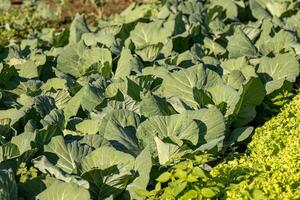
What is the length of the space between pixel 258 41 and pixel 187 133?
10.5ft

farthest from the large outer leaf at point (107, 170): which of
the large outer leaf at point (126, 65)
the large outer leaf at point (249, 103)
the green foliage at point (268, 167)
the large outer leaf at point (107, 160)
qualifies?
the large outer leaf at point (126, 65)

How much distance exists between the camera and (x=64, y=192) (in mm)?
3988

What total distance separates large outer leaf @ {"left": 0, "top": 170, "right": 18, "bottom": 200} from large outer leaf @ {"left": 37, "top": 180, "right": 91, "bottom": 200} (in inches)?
6.7

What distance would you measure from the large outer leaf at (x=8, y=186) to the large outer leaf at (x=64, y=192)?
6.7 inches

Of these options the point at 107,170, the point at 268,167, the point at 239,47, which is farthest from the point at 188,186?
the point at 239,47

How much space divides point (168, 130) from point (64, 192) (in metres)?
1.20

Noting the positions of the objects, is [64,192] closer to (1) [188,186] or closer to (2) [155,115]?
(1) [188,186]

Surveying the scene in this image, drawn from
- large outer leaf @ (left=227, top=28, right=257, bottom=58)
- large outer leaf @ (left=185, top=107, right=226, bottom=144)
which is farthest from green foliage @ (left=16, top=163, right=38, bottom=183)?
large outer leaf @ (left=227, top=28, right=257, bottom=58)

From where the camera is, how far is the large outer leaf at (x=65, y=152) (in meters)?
4.51

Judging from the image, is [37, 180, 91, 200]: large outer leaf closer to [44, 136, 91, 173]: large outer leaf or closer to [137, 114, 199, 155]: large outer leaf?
[44, 136, 91, 173]: large outer leaf

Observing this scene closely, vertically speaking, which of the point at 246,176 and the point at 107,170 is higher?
the point at 107,170

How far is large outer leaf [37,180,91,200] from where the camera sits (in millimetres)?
3965

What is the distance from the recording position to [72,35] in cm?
858

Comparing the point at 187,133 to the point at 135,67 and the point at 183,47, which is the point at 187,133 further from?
the point at 183,47
